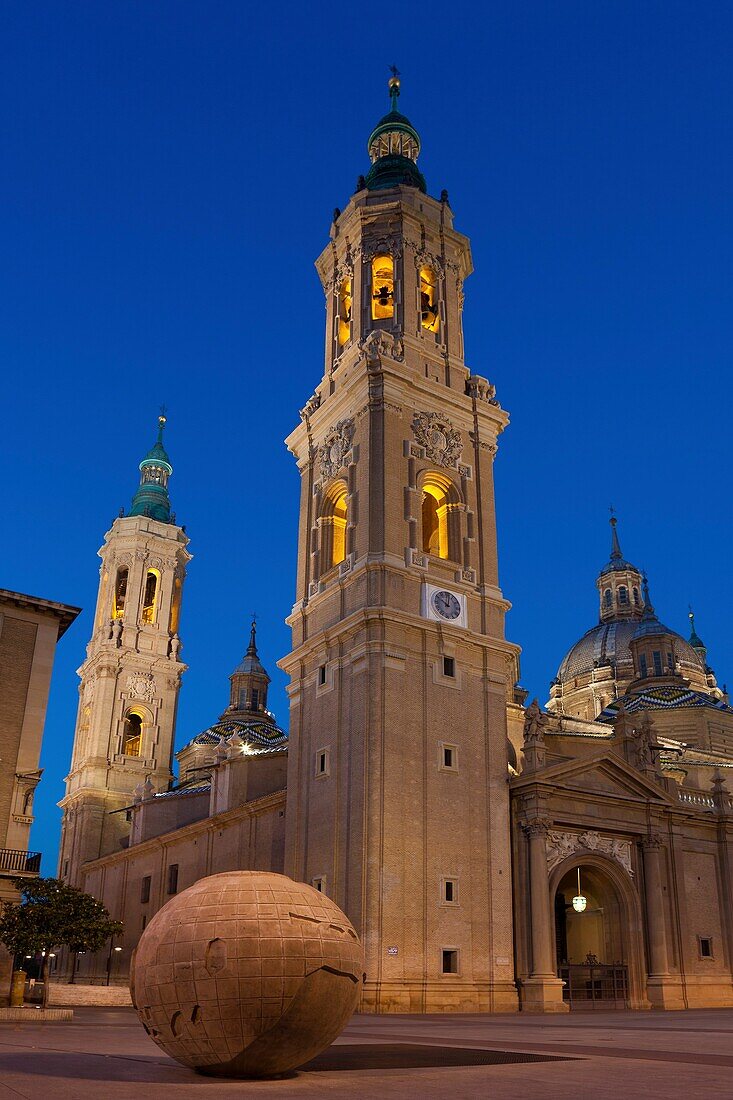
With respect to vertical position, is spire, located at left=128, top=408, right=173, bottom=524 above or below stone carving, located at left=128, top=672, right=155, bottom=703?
above

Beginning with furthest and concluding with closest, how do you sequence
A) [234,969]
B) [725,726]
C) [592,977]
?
1. [725,726]
2. [592,977]
3. [234,969]

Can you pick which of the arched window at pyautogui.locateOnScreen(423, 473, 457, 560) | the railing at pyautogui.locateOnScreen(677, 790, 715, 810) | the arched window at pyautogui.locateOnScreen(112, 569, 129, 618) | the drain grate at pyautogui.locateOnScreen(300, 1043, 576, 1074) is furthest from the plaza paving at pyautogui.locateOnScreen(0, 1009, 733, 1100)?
the arched window at pyautogui.locateOnScreen(112, 569, 129, 618)

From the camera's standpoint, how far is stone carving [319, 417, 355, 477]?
44.1m

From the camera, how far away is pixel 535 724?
40.6 metres

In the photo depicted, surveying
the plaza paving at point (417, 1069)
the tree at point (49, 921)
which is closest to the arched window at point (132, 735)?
the tree at point (49, 921)

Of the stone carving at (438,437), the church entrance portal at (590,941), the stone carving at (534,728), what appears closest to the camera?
the church entrance portal at (590,941)

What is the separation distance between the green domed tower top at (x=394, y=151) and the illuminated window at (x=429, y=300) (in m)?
5.48

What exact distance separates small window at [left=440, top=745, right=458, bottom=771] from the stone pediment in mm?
2971

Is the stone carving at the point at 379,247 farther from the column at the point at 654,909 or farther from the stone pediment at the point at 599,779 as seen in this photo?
the column at the point at 654,909

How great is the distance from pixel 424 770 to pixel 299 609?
392 inches

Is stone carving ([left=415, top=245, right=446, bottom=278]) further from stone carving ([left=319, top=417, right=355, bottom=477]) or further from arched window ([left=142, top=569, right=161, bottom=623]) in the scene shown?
arched window ([left=142, top=569, right=161, bottom=623])

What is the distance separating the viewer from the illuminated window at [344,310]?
4872 centimetres

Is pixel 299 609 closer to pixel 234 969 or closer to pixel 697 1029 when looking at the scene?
pixel 697 1029

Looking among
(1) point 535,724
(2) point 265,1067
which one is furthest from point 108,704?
(2) point 265,1067
